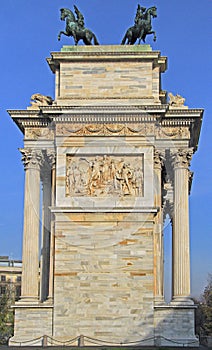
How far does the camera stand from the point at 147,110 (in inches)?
1315

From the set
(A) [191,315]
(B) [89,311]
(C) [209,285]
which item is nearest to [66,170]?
(B) [89,311]

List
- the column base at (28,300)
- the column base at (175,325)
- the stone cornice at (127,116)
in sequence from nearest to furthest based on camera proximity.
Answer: the column base at (175,325) → the column base at (28,300) → the stone cornice at (127,116)

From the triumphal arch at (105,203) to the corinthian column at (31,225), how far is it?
5cm

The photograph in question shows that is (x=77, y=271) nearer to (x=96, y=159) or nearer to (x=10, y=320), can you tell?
(x=96, y=159)

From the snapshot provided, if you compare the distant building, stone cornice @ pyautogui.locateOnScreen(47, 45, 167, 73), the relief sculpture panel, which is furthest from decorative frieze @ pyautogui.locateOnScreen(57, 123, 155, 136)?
the distant building

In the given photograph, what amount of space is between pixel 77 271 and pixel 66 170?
4618 mm

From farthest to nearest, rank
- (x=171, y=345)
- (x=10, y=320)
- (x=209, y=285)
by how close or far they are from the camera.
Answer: (x=209, y=285), (x=10, y=320), (x=171, y=345)

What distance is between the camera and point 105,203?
32969mm

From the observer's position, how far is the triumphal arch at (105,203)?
3183 centimetres

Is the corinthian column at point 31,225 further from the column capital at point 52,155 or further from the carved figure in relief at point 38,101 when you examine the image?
the carved figure in relief at point 38,101

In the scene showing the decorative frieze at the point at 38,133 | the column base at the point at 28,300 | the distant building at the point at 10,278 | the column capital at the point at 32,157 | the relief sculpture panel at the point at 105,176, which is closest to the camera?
the column base at the point at 28,300

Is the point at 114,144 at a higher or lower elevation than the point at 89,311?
higher

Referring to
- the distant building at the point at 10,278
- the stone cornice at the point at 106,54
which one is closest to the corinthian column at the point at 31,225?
the stone cornice at the point at 106,54

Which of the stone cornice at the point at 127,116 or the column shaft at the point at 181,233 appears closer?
the column shaft at the point at 181,233
